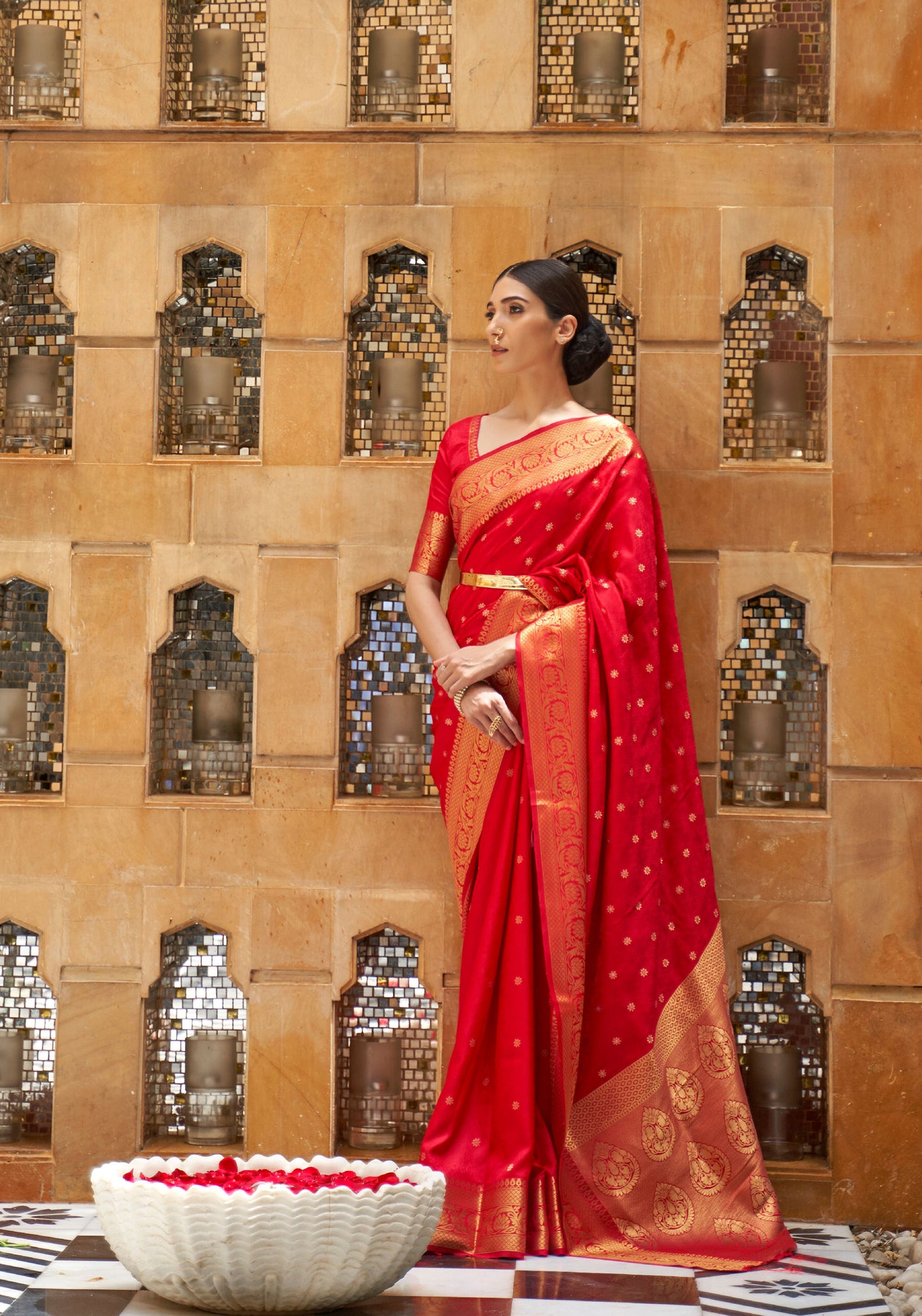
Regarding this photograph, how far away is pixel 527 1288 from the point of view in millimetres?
2627

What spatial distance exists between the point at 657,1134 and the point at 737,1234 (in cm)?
25

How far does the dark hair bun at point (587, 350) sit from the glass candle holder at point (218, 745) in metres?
1.15

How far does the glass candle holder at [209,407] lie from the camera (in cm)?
350

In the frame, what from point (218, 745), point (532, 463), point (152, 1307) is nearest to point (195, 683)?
point (218, 745)

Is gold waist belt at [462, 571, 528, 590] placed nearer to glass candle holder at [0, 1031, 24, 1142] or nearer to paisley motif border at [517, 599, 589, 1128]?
paisley motif border at [517, 599, 589, 1128]

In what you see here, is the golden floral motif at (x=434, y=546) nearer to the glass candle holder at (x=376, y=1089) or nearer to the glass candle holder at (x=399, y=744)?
the glass candle holder at (x=399, y=744)

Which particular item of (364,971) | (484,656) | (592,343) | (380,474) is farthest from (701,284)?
(364,971)

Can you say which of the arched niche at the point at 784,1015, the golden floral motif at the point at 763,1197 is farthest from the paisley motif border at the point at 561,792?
the arched niche at the point at 784,1015

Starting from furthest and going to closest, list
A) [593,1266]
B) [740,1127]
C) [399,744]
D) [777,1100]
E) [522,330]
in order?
[399,744]
[777,1100]
[522,330]
[740,1127]
[593,1266]

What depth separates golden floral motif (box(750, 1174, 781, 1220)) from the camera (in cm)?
295

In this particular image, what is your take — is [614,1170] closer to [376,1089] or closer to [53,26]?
[376,1089]

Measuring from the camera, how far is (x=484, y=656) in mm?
2961

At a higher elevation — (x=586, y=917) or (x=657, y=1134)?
(x=586, y=917)

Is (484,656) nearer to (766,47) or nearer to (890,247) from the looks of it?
(890,247)
